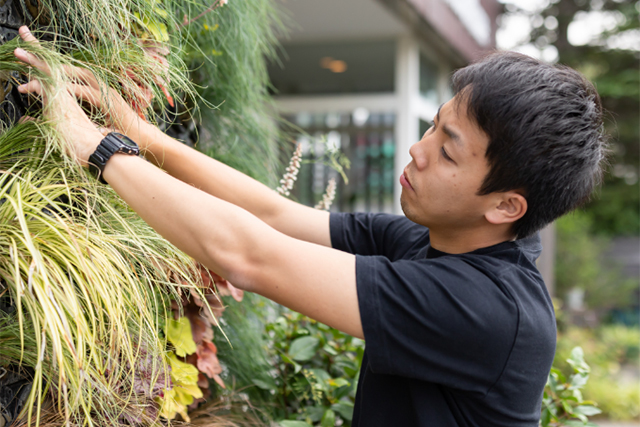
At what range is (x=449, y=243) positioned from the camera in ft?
3.87

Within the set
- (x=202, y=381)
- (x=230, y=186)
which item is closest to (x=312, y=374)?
(x=202, y=381)

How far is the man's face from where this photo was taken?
1.05m

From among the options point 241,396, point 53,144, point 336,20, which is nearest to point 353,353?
point 241,396

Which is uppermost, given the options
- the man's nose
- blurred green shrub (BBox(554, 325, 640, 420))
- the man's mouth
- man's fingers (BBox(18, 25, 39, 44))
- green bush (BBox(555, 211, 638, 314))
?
man's fingers (BBox(18, 25, 39, 44))

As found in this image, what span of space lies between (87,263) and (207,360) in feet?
1.99

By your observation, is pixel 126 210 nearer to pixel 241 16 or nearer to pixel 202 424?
pixel 202 424

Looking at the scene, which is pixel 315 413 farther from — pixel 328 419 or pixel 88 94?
pixel 88 94

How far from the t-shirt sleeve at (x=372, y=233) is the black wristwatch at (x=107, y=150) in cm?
67

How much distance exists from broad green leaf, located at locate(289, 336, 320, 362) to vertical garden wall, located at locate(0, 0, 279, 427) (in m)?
0.30

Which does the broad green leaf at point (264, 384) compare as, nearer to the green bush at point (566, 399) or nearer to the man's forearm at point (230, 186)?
the man's forearm at point (230, 186)

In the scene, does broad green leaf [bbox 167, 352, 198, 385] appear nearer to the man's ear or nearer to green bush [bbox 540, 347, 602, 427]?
the man's ear

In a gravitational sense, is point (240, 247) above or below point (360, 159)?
below

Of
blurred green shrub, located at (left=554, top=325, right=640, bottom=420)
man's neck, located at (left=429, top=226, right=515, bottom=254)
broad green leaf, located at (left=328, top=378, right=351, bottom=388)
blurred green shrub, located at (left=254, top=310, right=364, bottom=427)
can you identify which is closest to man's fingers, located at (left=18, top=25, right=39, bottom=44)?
man's neck, located at (left=429, top=226, right=515, bottom=254)

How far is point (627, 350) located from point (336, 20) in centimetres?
536
